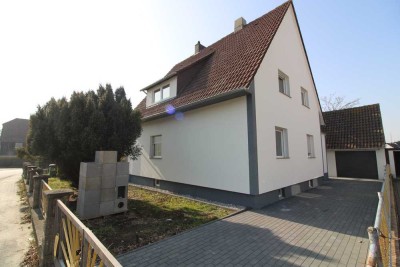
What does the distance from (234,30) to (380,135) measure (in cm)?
1387

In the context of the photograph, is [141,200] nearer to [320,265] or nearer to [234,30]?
[320,265]

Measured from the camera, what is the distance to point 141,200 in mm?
8914

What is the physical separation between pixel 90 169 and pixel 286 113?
851cm

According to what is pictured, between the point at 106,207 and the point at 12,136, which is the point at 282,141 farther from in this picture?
the point at 12,136

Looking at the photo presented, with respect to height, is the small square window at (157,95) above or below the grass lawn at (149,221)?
above

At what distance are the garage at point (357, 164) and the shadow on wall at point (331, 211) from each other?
915 cm

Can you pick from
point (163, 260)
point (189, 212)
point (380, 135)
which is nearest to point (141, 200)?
Answer: point (189, 212)

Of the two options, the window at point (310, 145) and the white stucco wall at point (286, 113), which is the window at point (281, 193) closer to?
the white stucco wall at point (286, 113)

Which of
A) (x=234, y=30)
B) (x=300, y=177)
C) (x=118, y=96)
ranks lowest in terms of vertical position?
(x=300, y=177)

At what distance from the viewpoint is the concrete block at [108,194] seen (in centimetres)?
659

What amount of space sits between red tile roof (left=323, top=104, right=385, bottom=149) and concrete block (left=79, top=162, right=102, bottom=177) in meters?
18.3

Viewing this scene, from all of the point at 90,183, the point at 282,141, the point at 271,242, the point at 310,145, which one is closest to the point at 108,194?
the point at 90,183

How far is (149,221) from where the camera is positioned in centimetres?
610

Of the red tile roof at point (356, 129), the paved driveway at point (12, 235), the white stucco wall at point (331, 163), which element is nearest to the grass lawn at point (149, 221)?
the paved driveway at point (12, 235)
